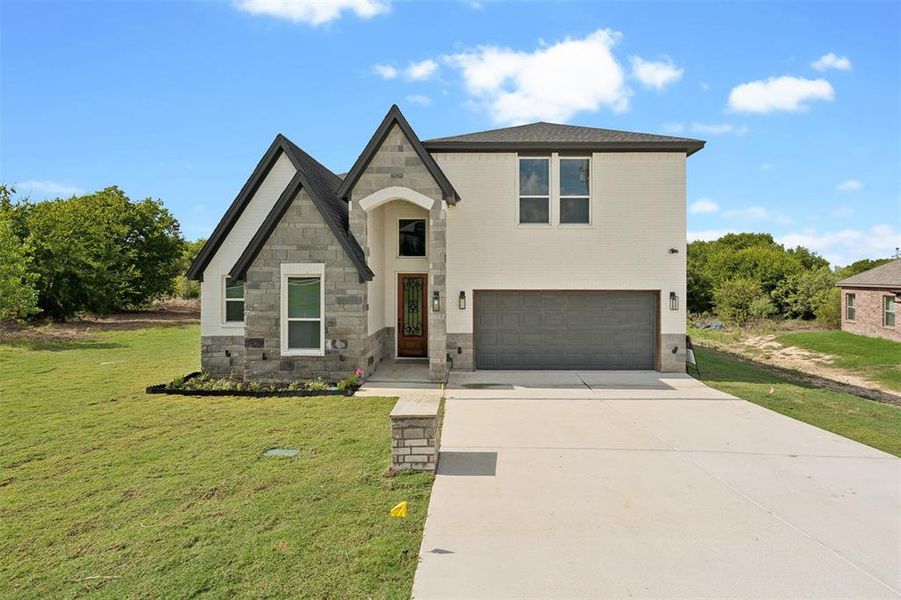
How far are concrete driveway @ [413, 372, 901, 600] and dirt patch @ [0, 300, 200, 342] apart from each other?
20191 mm

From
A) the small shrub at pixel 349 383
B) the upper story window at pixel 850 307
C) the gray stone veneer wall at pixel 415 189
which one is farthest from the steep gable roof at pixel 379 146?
the upper story window at pixel 850 307

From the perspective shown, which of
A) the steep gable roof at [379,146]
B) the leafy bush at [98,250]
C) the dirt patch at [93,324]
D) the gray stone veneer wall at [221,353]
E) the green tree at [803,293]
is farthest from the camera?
the green tree at [803,293]

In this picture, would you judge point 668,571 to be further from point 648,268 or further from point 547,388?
point 648,268

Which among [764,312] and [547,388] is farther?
[764,312]

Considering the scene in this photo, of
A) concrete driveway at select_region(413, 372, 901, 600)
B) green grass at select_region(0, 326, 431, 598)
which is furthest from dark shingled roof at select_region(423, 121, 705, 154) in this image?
concrete driveway at select_region(413, 372, 901, 600)

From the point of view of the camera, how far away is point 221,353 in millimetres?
12125

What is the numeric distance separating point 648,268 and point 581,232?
79.0 inches

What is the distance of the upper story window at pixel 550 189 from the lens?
13234 mm

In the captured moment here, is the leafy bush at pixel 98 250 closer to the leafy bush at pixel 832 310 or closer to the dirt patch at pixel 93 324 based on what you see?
the dirt patch at pixel 93 324

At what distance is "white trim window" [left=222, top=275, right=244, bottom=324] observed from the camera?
12344mm

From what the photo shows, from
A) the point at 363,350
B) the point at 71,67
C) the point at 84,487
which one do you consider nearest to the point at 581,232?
the point at 363,350

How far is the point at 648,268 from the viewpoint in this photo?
13102 millimetres

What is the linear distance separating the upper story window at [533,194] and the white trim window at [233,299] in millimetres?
7462

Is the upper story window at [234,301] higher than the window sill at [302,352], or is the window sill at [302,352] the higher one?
the upper story window at [234,301]
